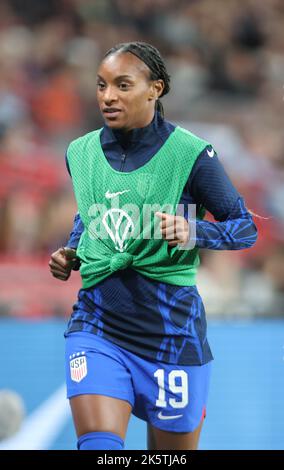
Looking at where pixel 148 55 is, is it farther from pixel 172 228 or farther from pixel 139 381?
pixel 139 381

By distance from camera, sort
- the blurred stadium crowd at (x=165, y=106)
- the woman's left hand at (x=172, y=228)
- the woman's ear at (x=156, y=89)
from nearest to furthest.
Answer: the woman's left hand at (x=172, y=228) → the woman's ear at (x=156, y=89) → the blurred stadium crowd at (x=165, y=106)

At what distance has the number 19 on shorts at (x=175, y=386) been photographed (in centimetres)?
286

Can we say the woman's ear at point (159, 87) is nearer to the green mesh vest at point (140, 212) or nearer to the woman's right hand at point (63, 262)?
the green mesh vest at point (140, 212)

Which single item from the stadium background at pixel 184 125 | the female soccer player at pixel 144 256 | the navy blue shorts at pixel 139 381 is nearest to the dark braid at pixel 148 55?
the female soccer player at pixel 144 256

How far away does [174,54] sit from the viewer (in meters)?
8.81

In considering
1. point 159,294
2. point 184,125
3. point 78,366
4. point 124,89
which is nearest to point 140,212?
point 159,294

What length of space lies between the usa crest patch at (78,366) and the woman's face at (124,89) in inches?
25.9

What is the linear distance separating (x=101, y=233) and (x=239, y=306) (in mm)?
3460

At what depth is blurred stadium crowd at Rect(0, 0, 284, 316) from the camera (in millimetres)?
6691

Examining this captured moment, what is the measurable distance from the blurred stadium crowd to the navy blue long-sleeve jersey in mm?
3323

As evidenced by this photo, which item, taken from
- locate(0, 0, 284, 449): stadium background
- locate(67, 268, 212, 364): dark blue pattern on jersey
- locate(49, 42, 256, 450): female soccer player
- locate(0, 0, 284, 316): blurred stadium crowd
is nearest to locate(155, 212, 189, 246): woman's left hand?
locate(49, 42, 256, 450): female soccer player

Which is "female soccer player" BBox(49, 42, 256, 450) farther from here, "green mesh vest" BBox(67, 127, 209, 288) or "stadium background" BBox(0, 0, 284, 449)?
"stadium background" BBox(0, 0, 284, 449)

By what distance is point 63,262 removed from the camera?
117 inches
